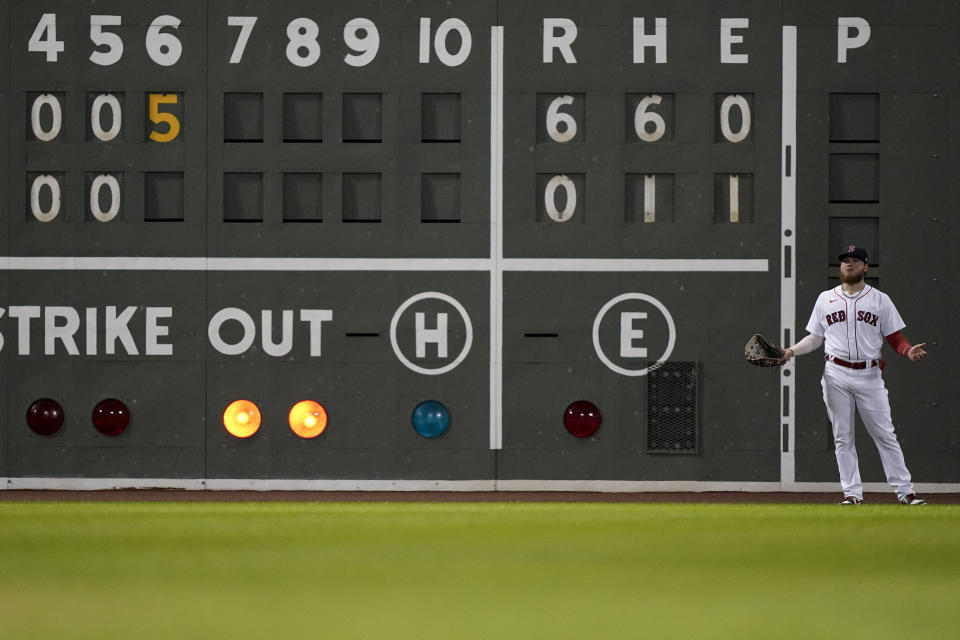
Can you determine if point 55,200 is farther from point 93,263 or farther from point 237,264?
point 237,264

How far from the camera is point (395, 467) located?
8.53 m

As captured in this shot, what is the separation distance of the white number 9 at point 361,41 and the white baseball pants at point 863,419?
3494mm

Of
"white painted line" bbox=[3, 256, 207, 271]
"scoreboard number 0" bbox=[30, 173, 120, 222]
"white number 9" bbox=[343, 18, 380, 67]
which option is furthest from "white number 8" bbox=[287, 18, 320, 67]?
"white painted line" bbox=[3, 256, 207, 271]

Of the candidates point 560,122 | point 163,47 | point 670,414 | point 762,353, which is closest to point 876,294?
point 762,353

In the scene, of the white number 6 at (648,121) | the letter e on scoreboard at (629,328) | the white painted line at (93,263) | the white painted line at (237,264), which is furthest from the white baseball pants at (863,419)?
the white painted line at (93,263)

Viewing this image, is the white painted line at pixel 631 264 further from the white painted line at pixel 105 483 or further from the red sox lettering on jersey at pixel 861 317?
the white painted line at pixel 105 483

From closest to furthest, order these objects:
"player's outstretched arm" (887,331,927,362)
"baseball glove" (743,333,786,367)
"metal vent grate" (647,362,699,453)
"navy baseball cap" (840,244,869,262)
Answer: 1. "baseball glove" (743,333,786,367)
2. "player's outstretched arm" (887,331,927,362)
3. "navy baseball cap" (840,244,869,262)
4. "metal vent grate" (647,362,699,453)

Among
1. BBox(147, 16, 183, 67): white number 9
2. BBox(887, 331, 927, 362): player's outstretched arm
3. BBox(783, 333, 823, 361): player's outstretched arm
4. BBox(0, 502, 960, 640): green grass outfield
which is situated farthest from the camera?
BBox(147, 16, 183, 67): white number 9

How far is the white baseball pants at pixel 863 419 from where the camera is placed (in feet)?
25.9

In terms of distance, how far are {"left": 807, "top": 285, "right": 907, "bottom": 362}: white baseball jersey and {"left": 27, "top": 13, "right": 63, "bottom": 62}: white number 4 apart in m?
5.12

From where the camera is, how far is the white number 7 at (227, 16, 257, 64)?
8602 mm

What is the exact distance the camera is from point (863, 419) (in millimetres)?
8008

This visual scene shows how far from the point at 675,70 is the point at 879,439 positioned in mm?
2645

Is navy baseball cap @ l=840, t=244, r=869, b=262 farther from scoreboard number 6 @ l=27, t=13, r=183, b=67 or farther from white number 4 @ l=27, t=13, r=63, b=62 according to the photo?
white number 4 @ l=27, t=13, r=63, b=62
